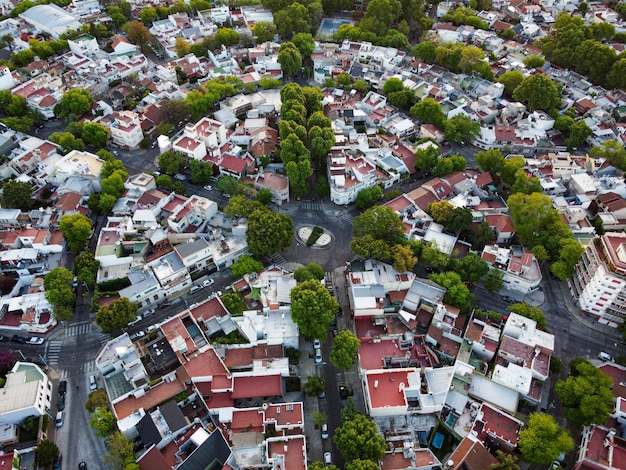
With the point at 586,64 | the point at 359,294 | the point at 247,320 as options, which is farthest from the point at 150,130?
the point at 586,64

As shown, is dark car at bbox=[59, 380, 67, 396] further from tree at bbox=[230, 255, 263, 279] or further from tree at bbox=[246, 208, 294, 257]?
tree at bbox=[246, 208, 294, 257]

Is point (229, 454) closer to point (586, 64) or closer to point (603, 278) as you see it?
point (603, 278)

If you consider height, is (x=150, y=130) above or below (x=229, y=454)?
above

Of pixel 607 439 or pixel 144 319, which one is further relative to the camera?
pixel 144 319

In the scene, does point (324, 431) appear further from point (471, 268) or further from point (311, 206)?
point (311, 206)

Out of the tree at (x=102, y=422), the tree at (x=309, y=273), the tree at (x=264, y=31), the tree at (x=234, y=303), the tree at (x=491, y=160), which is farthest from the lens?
the tree at (x=264, y=31)

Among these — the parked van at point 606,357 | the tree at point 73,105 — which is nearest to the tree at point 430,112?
the parked van at point 606,357

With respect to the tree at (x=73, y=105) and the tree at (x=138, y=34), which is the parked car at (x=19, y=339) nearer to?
the tree at (x=73, y=105)

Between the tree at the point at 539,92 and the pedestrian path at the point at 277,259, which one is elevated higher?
the tree at the point at 539,92
